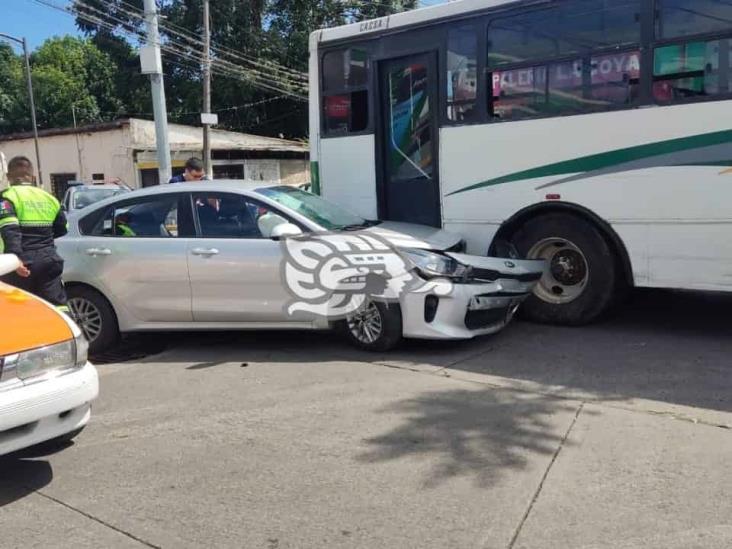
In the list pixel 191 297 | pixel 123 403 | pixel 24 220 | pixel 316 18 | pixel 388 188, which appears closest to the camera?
pixel 123 403

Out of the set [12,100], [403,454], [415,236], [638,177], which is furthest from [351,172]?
[12,100]

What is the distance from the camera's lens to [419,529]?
10.4 feet

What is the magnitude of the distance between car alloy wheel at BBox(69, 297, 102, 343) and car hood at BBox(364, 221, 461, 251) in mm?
2677

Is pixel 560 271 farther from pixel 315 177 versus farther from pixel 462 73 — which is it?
pixel 315 177

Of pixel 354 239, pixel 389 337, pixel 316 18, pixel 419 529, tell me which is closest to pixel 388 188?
pixel 354 239

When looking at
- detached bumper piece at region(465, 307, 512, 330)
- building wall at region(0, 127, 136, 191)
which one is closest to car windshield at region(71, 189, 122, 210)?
detached bumper piece at region(465, 307, 512, 330)

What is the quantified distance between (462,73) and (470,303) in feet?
8.53

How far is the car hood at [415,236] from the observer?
242 inches

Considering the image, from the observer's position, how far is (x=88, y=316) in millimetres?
6543

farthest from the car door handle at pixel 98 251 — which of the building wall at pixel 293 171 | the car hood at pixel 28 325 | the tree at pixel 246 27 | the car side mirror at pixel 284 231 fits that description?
the tree at pixel 246 27

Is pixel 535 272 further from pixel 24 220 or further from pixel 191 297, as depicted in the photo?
pixel 24 220

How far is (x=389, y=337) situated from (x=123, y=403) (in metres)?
2.21

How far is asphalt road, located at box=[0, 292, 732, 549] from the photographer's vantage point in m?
3.19

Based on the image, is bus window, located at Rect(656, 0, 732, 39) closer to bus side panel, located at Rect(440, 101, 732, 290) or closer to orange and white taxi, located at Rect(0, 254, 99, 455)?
bus side panel, located at Rect(440, 101, 732, 290)
